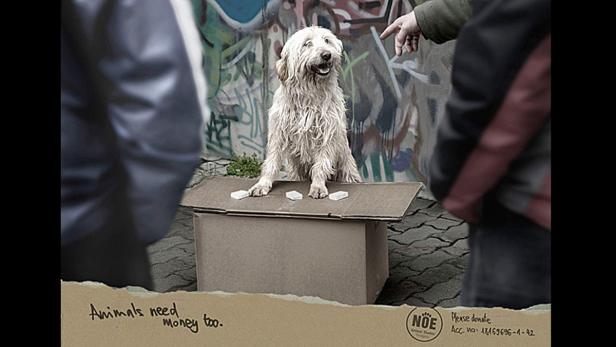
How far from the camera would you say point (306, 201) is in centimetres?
355

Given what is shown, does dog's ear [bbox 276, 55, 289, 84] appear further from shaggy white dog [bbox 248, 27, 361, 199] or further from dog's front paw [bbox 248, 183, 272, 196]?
dog's front paw [bbox 248, 183, 272, 196]

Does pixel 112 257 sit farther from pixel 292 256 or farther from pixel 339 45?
pixel 339 45

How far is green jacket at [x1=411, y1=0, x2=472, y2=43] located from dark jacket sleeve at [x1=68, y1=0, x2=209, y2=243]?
944 mm

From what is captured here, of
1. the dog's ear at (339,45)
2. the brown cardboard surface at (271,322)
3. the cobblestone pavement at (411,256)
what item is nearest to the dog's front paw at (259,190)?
the cobblestone pavement at (411,256)

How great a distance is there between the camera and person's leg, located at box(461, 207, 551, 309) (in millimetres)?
3150

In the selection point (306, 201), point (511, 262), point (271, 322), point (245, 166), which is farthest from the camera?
point (245, 166)

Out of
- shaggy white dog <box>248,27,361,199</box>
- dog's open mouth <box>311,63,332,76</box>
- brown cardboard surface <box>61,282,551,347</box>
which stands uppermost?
dog's open mouth <box>311,63,332,76</box>

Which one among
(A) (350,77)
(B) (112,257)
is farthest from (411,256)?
(B) (112,257)

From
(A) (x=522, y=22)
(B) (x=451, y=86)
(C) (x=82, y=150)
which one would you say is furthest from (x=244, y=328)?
(A) (x=522, y=22)

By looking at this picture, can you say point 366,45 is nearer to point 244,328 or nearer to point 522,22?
point 522,22

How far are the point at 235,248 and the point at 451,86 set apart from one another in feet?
3.70

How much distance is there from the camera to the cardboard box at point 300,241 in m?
3.40

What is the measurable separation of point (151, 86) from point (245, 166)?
2.06ft

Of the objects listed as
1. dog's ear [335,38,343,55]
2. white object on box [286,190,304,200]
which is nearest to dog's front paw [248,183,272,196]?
white object on box [286,190,304,200]
